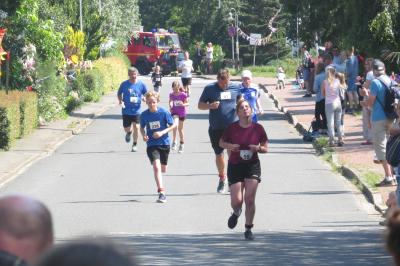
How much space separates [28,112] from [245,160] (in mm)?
15162

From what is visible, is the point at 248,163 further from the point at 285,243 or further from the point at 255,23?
the point at 255,23

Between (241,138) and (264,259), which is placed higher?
(241,138)

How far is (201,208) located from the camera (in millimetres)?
15422

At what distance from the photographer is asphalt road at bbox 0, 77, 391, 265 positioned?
11820mm

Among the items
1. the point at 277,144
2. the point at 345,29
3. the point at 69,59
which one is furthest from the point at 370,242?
the point at 69,59

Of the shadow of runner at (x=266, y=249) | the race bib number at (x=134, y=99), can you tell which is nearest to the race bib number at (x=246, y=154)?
the shadow of runner at (x=266, y=249)

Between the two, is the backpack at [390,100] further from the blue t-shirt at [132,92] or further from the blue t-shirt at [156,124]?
the blue t-shirt at [132,92]

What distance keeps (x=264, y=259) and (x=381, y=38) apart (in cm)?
1557

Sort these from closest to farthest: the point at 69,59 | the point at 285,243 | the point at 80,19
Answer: the point at 285,243 → the point at 69,59 → the point at 80,19

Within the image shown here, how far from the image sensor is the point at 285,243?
1246 centimetres

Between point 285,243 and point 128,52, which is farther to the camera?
point 128,52

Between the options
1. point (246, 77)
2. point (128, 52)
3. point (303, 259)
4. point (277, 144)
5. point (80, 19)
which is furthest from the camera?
point (128, 52)

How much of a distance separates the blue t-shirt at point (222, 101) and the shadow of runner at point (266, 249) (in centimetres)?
314

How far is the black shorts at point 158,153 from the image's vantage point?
16.4 m
